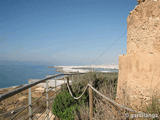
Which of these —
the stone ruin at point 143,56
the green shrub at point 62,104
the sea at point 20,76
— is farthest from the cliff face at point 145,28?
the sea at point 20,76

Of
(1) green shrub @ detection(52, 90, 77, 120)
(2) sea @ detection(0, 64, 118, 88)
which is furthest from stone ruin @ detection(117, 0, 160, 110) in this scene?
(2) sea @ detection(0, 64, 118, 88)

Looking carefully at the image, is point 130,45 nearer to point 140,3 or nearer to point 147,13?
point 147,13

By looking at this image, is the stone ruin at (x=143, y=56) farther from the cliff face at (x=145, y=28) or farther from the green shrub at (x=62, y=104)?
the green shrub at (x=62, y=104)

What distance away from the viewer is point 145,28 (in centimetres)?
295

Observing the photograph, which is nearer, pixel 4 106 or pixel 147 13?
pixel 147 13

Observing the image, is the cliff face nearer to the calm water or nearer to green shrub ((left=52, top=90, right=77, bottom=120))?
green shrub ((left=52, top=90, right=77, bottom=120))

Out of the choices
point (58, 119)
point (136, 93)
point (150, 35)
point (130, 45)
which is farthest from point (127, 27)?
point (58, 119)

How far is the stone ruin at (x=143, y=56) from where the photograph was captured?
271 centimetres

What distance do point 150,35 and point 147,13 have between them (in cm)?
54

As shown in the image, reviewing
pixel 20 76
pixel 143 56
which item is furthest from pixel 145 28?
pixel 20 76

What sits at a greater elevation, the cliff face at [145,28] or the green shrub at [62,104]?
the cliff face at [145,28]

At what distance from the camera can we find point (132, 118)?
162 cm

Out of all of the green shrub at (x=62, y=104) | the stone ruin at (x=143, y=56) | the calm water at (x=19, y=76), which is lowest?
the calm water at (x=19, y=76)

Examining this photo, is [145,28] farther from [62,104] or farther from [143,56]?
[62,104]
